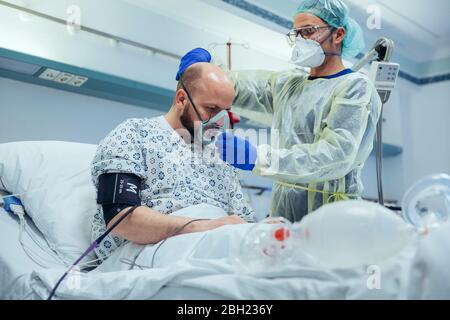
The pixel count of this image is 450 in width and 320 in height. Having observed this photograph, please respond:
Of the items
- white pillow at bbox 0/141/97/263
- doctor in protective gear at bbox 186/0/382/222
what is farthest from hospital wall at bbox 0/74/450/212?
doctor in protective gear at bbox 186/0/382/222

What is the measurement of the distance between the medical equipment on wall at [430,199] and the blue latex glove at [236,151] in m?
0.62

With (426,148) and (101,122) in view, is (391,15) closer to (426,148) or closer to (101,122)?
(426,148)

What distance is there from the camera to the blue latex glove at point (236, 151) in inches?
56.9

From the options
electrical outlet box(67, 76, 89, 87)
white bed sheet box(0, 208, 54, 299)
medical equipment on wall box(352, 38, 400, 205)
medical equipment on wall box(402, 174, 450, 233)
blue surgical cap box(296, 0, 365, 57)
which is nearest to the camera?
medical equipment on wall box(402, 174, 450, 233)

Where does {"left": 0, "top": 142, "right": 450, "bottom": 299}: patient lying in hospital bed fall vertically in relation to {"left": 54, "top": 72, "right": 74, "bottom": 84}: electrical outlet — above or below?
below

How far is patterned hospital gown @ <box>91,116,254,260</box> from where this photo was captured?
1211mm

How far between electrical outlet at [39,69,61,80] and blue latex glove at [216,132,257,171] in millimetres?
1010

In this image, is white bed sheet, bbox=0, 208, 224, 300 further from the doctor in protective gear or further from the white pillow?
the doctor in protective gear

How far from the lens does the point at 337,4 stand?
5.59 ft

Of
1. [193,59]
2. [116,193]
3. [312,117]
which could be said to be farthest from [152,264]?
[312,117]

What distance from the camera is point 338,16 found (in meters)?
1.73

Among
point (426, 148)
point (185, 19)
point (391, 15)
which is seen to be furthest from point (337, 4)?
point (426, 148)

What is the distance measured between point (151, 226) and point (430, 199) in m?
0.68
